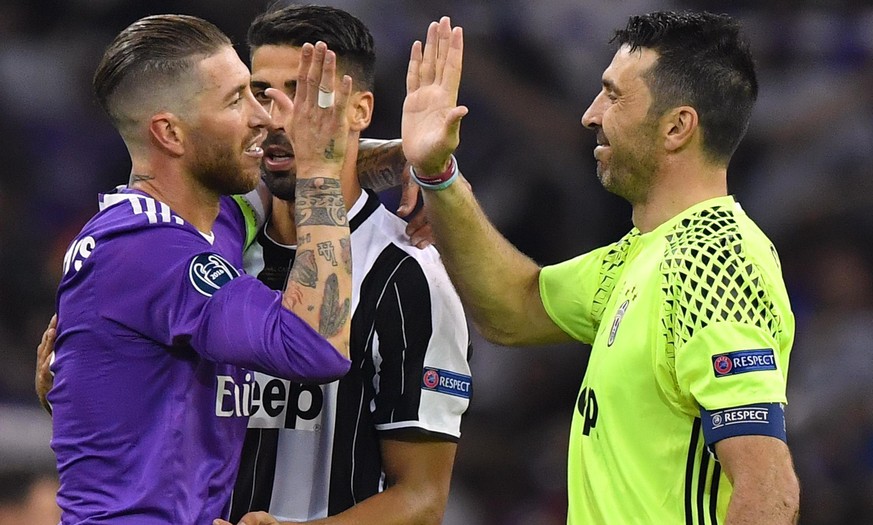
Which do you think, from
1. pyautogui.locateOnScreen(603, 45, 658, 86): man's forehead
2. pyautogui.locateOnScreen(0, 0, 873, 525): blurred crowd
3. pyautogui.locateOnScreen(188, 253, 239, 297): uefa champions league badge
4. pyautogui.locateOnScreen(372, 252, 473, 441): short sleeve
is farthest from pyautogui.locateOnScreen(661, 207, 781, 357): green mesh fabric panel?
pyautogui.locateOnScreen(0, 0, 873, 525): blurred crowd

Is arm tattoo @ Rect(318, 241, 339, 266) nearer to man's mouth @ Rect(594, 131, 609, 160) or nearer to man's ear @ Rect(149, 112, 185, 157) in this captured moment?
man's ear @ Rect(149, 112, 185, 157)

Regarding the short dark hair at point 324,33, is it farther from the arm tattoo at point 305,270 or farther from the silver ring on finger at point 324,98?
the arm tattoo at point 305,270

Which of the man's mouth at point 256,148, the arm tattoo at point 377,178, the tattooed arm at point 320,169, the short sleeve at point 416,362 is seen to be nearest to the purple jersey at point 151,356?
the tattooed arm at point 320,169

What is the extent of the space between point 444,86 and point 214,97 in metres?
0.78

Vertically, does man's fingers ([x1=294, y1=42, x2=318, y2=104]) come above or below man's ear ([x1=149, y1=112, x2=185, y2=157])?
above

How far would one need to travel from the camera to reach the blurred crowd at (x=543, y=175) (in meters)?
7.39

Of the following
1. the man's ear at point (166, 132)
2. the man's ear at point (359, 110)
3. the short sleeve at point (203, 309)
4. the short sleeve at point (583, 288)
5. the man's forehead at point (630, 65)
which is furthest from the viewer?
the man's ear at point (359, 110)

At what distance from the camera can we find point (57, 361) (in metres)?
3.20

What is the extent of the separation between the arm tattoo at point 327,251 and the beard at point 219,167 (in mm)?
365

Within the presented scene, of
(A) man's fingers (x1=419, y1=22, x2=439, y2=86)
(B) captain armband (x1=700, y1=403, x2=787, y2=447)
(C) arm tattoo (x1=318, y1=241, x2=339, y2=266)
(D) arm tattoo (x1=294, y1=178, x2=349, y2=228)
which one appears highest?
(A) man's fingers (x1=419, y1=22, x2=439, y2=86)

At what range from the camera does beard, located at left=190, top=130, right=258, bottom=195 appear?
334 cm

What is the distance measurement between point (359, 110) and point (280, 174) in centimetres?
35

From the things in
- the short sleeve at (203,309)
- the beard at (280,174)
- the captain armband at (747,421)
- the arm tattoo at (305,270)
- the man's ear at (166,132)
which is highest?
the beard at (280,174)

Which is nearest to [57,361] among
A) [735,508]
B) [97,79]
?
[97,79]
